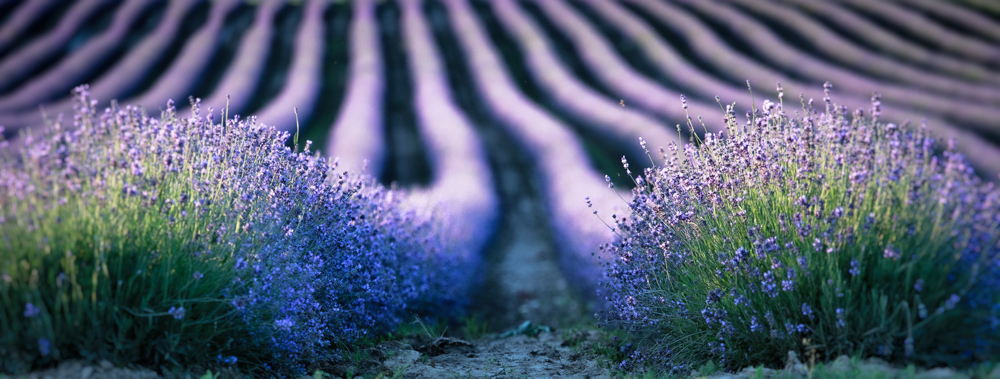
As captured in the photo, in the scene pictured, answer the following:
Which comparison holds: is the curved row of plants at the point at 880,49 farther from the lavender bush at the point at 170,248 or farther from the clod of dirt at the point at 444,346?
the lavender bush at the point at 170,248

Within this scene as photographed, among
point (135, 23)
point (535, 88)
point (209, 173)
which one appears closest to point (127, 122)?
point (209, 173)

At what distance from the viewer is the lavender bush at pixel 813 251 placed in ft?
6.43

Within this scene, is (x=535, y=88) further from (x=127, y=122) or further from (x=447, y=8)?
(x=127, y=122)

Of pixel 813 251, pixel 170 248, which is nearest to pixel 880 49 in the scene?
pixel 813 251

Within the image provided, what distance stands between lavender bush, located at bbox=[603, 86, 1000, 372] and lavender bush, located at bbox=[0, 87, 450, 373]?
1459mm

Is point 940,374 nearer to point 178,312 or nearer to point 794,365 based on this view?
point 794,365

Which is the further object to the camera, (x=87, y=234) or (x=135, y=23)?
(x=135, y=23)

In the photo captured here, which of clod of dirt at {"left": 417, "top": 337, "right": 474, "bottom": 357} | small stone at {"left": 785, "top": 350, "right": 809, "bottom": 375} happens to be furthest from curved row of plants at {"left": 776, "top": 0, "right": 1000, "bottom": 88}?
clod of dirt at {"left": 417, "top": 337, "right": 474, "bottom": 357}

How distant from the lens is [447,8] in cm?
1719

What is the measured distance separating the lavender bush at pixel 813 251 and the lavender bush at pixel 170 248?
1.46m

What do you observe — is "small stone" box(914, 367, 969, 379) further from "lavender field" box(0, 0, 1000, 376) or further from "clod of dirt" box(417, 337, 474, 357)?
"clod of dirt" box(417, 337, 474, 357)

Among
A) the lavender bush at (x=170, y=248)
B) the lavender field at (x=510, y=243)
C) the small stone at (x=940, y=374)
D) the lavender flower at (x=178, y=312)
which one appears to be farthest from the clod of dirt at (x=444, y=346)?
the small stone at (x=940, y=374)

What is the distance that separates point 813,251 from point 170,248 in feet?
7.82

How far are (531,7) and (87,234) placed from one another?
1637 centimetres
